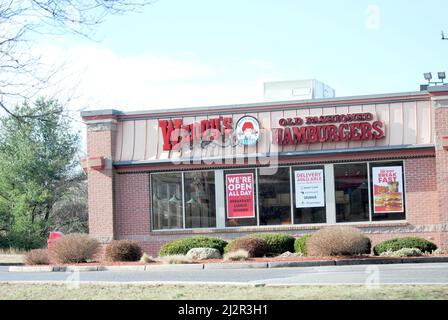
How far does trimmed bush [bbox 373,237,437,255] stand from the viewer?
74.9 feet

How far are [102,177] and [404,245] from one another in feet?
35.4

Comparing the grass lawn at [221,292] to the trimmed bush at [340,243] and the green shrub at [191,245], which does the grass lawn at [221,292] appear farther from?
the green shrub at [191,245]

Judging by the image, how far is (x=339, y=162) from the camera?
26.4m

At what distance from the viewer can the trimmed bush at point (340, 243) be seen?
21781mm

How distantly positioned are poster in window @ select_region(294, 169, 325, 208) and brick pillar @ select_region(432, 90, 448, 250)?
3.78 m

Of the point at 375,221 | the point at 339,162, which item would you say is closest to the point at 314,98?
the point at 339,162

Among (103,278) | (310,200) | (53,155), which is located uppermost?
(53,155)

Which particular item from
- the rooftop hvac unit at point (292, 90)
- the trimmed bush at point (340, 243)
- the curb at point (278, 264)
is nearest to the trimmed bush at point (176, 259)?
the curb at point (278, 264)

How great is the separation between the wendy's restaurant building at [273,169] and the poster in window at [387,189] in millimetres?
33

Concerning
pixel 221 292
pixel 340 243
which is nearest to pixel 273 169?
pixel 340 243

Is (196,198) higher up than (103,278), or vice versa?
(196,198)

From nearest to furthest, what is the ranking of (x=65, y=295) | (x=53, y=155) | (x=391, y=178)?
(x=65, y=295)
(x=391, y=178)
(x=53, y=155)
